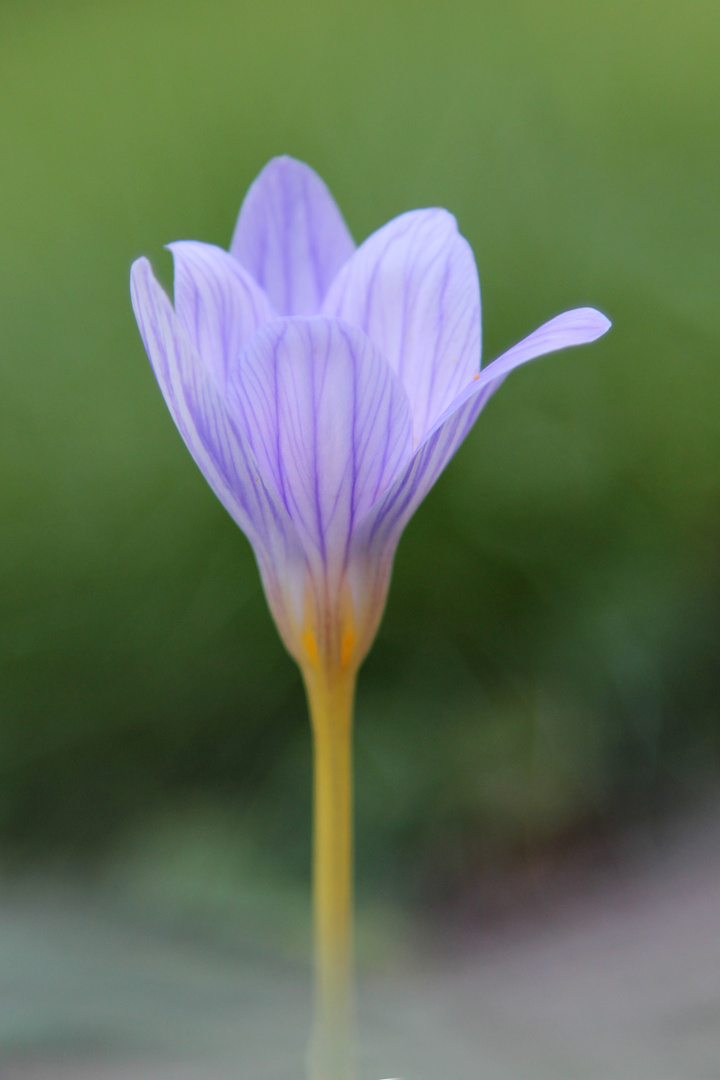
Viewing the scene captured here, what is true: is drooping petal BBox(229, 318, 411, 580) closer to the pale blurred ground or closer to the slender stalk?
the slender stalk

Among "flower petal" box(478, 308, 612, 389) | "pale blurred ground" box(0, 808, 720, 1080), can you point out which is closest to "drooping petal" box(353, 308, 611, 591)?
"flower petal" box(478, 308, 612, 389)

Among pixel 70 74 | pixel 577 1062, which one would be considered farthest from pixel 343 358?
pixel 70 74

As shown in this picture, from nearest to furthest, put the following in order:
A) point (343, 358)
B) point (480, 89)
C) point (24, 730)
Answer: point (343, 358) → point (24, 730) → point (480, 89)

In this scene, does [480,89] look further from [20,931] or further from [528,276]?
[20,931]

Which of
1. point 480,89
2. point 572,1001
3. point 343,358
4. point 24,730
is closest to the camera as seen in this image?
point 343,358

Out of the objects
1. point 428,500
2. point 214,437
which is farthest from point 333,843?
point 428,500

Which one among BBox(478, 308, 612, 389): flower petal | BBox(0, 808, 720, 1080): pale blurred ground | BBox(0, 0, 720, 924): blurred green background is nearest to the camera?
BBox(478, 308, 612, 389): flower petal

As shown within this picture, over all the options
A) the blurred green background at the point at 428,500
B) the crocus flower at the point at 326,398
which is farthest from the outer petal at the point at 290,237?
the blurred green background at the point at 428,500
